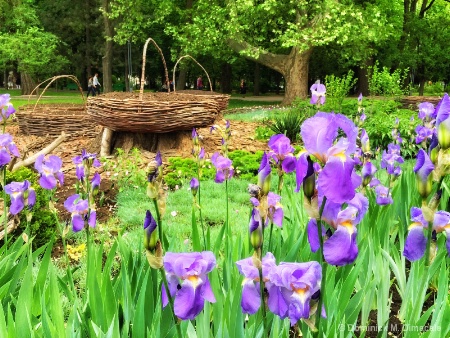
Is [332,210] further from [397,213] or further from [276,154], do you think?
[397,213]

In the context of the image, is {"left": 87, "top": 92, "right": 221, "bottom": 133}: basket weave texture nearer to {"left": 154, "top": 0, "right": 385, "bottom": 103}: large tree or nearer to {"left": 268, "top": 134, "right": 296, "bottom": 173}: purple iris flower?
{"left": 268, "top": 134, "right": 296, "bottom": 173}: purple iris flower

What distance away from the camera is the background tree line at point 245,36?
12.8 metres

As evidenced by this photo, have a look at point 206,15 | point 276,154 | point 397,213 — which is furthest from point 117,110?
point 206,15

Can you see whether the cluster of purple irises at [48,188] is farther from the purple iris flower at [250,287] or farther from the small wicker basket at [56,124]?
the small wicker basket at [56,124]

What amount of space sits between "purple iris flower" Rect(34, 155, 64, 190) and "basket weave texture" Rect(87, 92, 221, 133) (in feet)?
12.3

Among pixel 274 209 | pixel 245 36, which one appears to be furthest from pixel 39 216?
pixel 245 36

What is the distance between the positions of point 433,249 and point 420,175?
0.49 metres

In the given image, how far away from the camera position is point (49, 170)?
2041 mm

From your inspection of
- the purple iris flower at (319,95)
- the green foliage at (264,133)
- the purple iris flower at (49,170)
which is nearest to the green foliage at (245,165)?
the green foliage at (264,133)

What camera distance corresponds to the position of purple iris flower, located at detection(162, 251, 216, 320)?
99 cm

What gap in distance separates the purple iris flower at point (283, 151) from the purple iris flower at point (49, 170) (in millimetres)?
966

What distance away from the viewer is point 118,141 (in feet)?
22.0

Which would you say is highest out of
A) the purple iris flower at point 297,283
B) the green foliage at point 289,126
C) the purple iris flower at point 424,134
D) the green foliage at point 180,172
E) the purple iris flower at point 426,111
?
the purple iris flower at point 426,111

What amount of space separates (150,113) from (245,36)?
10.1m
